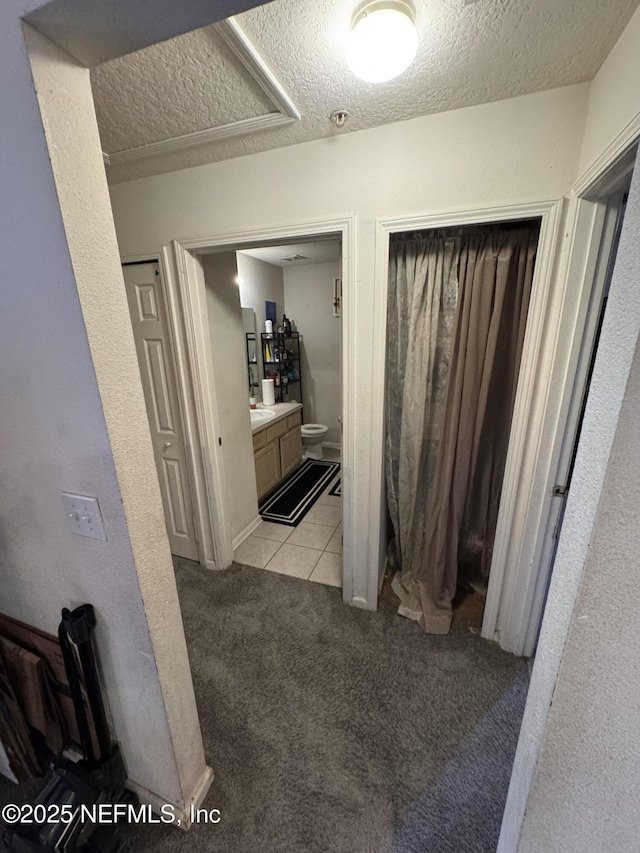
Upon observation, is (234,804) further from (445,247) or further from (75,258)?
(445,247)

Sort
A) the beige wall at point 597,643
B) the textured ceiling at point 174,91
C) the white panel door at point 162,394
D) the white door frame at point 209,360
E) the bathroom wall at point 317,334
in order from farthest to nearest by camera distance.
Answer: the bathroom wall at point 317,334 < the white panel door at point 162,394 < the white door frame at point 209,360 < the textured ceiling at point 174,91 < the beige wall at point 597,643

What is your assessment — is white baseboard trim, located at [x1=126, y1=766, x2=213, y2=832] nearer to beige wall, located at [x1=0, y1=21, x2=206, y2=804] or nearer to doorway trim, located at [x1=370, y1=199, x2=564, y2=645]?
beige wall, located at [x1=0, y1=21, x2=206, y2=804]

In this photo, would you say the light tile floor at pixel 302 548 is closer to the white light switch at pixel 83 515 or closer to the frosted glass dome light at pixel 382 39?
the white light switch at pixel 83 515

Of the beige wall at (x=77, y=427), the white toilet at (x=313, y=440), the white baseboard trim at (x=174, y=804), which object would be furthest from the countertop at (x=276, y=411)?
the white baseboard trim at (x=174, y=804)

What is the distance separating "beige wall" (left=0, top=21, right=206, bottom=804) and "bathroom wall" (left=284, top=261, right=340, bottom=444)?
142 inches

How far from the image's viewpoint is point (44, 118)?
609 millimetres

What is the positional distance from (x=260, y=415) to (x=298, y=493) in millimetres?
888

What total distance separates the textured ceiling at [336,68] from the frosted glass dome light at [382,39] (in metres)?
0.05

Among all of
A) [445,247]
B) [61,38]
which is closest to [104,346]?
[61,38]

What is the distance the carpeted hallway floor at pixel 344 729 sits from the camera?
Result: 3.55 ft

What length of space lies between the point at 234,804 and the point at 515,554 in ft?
4.90

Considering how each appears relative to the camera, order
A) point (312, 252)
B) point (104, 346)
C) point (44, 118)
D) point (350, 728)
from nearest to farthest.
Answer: point (44, 118), point (104, 346), point (350, 728), point (312, 252)

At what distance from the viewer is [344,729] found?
1362mm

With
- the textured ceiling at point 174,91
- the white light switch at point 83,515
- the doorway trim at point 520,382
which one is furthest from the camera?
the doorway trim at point 520,382
